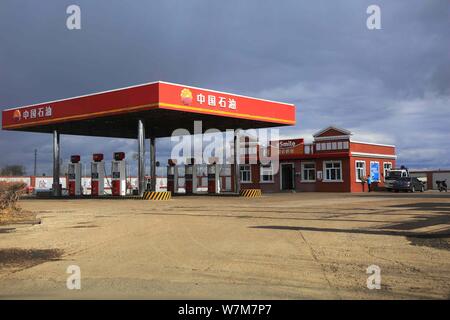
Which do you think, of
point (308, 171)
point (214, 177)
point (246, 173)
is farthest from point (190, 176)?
point (308, 171)

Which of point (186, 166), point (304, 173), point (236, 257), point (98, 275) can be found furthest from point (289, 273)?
point (304, 173)

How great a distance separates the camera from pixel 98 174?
3788cm

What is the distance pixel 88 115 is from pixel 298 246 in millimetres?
23891

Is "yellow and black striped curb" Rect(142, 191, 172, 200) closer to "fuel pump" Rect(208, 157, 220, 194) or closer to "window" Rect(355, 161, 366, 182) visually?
"fuel pump" Rect(208, 157, 220, 194)

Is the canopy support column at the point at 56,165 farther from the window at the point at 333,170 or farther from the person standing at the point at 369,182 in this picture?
the person standing at the point at 369,182

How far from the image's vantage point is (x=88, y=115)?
101 ft

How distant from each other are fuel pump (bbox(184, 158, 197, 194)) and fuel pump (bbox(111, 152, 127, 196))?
599 centimetres

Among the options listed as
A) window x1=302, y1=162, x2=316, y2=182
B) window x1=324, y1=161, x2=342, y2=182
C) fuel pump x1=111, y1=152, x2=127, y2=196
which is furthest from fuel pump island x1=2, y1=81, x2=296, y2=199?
window x1=324, y1=161, x2=342, y2=182

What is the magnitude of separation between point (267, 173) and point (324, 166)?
21.5 feet

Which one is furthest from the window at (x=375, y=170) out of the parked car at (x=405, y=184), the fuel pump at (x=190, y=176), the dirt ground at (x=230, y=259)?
the dirt ground at (x=230, y=259)

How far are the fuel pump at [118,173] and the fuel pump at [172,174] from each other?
6606mm

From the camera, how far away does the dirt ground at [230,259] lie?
6.43 meters
